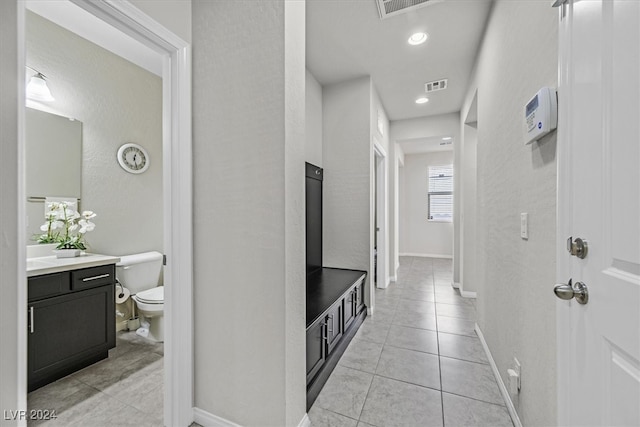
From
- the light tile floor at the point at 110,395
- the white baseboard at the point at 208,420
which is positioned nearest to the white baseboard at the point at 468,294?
the white baseboard at the point at 208,420

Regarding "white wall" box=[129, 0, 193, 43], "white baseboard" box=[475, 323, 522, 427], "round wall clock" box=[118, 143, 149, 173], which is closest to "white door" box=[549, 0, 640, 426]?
"white baseboard" box=[475, 323, 522, 427]

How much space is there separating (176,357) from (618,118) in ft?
6.64

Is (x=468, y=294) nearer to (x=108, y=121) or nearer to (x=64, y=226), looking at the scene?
(x=64, y=226)

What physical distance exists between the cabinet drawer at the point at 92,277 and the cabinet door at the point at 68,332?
1.8 inches

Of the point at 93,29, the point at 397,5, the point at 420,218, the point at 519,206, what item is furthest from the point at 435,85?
the point at 420,218

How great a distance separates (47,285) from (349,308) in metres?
2.33

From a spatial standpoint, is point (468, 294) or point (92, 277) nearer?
point (92, 277)

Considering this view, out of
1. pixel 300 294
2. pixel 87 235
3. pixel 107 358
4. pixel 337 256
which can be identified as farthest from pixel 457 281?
pixel 87 235

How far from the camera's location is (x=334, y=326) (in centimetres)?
214

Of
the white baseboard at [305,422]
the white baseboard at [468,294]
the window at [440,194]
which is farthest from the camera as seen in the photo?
the window at [440,194]

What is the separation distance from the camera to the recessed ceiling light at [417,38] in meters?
2.36

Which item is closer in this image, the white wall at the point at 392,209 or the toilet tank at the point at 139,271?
the toilet tank at the point at 139,271

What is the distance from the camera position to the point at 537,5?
3.95 ft

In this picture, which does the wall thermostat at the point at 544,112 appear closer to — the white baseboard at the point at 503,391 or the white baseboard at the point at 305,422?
the white baseboard at the point at 503,391
